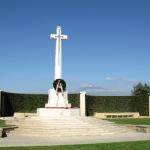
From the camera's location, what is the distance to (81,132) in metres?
19.8

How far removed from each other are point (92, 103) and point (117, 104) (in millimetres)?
2793

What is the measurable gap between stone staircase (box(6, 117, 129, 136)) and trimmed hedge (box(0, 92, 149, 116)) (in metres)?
16.4

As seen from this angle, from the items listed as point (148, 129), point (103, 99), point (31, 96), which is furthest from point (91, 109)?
point (148, 129)

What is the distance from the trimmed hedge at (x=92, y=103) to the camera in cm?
3812

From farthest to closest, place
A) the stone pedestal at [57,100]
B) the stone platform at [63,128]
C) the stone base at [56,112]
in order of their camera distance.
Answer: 1. the stone pedestal at [57,100]
2. the stone base at [56,112]
3. the stone platform at [63,128]

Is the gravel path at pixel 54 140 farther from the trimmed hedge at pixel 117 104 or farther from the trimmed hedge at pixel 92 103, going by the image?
the trimmed hedge at pixel 117 104

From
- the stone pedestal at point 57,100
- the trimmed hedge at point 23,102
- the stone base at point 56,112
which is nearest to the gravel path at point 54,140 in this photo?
the stone base at point 56,112

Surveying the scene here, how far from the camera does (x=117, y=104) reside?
41.8m

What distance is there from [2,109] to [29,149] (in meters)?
22.1

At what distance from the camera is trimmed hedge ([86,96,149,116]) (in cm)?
4088

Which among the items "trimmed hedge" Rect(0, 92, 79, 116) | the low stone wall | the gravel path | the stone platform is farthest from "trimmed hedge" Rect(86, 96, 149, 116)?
the gravel path

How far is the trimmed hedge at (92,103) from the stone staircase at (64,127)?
645 inches

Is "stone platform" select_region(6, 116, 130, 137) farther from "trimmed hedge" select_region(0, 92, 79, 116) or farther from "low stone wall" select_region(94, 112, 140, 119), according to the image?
"low stone wall" select_region(94, 112, 140, 119)

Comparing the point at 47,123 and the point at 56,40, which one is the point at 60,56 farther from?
the point at 47,123
